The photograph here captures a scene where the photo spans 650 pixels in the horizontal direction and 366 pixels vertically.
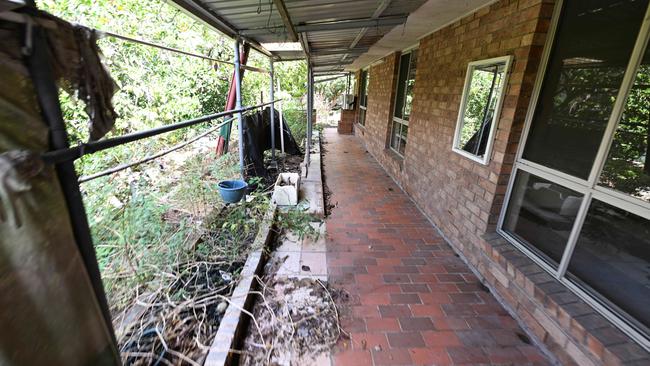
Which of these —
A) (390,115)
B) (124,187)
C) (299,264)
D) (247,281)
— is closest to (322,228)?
(299,264)

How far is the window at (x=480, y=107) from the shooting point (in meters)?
2.38

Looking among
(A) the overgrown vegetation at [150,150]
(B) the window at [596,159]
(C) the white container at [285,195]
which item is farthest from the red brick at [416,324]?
(C) the white container at [285,195]

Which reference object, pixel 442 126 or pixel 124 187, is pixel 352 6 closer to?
pixel 442 126

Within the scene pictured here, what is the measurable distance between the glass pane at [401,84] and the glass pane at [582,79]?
11.2 feet

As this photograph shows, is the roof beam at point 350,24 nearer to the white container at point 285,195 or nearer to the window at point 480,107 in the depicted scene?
the window at point 480,107

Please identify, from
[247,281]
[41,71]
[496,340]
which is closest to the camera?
[41,71]

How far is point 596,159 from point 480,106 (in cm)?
127

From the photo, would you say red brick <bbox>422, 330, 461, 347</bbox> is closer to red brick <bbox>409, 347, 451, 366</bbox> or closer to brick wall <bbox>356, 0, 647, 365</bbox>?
red brick <bbox>409, 347, 451, 366</bbox>

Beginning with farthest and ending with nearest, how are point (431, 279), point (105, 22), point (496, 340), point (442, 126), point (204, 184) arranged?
point (105, 22)
point (442, 126)
point (204, 184)
point (431, 279)
point (496, 340)

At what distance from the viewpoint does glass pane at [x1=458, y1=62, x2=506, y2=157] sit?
2.49 metres

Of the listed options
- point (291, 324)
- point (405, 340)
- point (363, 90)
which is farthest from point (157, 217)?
point (363, 90)

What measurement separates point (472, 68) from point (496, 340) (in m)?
2.47

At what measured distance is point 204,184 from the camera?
123 inches

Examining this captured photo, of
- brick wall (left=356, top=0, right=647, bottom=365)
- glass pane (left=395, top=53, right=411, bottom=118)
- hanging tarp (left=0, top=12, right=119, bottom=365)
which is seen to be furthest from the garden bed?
glass pane (left=395, top=53, right=411, bottom=118)
